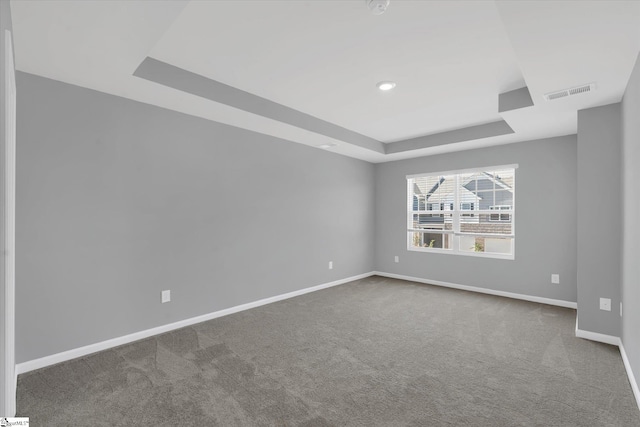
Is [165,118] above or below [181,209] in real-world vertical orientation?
above

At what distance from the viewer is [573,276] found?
4082 mm

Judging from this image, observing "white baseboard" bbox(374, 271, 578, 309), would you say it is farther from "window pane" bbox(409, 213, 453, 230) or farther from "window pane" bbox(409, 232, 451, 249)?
"window pane" bbox(409, 213, 453, 230)

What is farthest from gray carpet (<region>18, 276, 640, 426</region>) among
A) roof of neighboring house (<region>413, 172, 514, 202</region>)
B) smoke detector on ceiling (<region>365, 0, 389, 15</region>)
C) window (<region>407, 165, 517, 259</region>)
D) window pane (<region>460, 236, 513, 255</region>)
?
smoke detector on ceiling (<region>365, 0, 389, 15</region>)

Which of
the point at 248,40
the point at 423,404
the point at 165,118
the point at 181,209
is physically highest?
the point at 248,40

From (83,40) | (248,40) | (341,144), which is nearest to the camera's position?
(83,40)

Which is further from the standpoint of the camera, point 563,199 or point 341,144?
point 341,144

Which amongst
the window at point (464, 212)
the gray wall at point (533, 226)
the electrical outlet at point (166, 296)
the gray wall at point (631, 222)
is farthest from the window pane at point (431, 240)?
the electrical outlet at point (166, 296)

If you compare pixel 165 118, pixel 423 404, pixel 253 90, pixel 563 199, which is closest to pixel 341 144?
pixel 253 90

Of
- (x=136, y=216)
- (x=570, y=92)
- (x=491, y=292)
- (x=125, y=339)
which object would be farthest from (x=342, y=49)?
(x=491, y=292)

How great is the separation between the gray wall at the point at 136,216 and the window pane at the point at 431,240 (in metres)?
2.30

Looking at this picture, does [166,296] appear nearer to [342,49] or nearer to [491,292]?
[342,49]

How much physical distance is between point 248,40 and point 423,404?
9.17 ft

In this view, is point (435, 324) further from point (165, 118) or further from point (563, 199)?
point (165, 118)

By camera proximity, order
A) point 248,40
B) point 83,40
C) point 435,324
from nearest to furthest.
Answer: point 83,40 → point 248,40 → point 435,324
